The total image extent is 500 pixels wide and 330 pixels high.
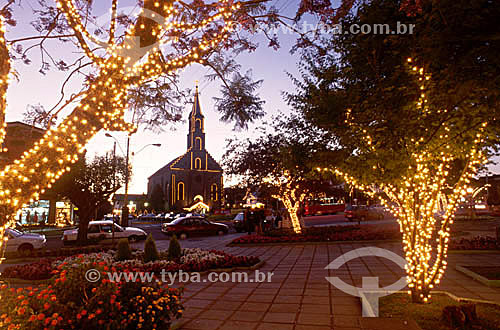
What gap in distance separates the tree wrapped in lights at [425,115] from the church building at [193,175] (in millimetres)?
64276

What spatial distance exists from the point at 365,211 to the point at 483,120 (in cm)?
2847

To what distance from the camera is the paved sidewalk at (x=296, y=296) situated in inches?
184

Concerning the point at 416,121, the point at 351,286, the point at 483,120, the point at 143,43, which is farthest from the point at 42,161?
the point at 351,286

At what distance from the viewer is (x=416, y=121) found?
4820 millimetres

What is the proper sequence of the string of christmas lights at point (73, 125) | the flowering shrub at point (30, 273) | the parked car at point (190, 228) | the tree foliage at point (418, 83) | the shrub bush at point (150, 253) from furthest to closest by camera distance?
the parked car at point (190, 228) < the shrub bush at point (150, 253) < the flowering shrub at point (30, 273) < the tree foliage at point (418, 83) < the string of christmas lights at point (73, 125)

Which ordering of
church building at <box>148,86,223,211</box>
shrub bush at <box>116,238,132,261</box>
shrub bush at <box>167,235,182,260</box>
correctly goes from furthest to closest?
church building at <box>148,86,223,211</box>, shrub bush at <box>167,235,182,260</box>, shrub bush at <box>116,238,132,261</box>

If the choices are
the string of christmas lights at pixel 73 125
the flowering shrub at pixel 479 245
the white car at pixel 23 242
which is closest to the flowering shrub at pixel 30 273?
the white car at pixel 23 242

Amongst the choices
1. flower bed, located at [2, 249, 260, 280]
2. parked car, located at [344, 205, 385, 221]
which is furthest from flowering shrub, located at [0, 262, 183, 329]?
parked car, located at [344, 205, 385, 221]

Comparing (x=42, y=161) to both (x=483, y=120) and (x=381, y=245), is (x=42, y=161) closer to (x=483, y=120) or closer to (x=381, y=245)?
(x=483, y=120)

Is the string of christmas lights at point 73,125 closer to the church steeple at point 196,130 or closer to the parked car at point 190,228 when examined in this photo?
the parked car at point 190,228

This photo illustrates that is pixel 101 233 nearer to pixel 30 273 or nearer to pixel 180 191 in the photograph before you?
pixel 30 273

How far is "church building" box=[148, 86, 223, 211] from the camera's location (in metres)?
72.5

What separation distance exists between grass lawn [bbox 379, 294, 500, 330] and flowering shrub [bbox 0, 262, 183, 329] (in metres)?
3.32

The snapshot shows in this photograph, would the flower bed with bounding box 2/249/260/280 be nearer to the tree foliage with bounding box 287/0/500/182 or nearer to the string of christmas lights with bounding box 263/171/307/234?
the tree foliage with bounding box 287/0/500/182
